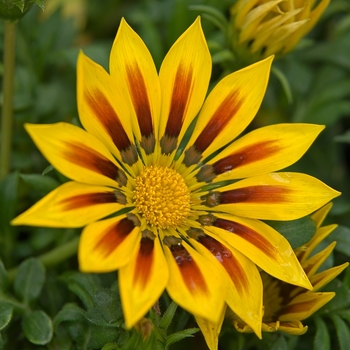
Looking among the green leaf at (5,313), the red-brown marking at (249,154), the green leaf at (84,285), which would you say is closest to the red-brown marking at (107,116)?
the red-brown marking at (249,154)

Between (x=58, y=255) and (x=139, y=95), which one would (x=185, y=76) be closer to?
(x=139, y=95)

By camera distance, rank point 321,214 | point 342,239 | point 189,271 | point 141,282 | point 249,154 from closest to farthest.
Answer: point 141,282, point 189,271, point 249,154, point 321,214, point 342,239

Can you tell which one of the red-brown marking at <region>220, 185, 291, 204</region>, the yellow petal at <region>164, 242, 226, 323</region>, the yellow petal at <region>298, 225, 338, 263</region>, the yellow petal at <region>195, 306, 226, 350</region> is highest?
the red-brown marking at <region>220, 185, 291, 204</region>

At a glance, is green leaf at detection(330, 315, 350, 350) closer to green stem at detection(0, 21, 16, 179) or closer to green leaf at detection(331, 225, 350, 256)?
green leaf at detection(331, 225, 350, 256)

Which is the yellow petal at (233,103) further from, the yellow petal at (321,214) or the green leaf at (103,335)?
the green leaf at (103,335)

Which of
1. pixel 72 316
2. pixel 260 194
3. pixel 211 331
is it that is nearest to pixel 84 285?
pixel 72 316

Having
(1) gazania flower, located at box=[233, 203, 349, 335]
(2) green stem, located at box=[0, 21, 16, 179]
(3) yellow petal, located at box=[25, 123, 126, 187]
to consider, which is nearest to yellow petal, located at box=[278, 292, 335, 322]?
(1) gazania flower, located at box=[233, 203, 349, 335]
